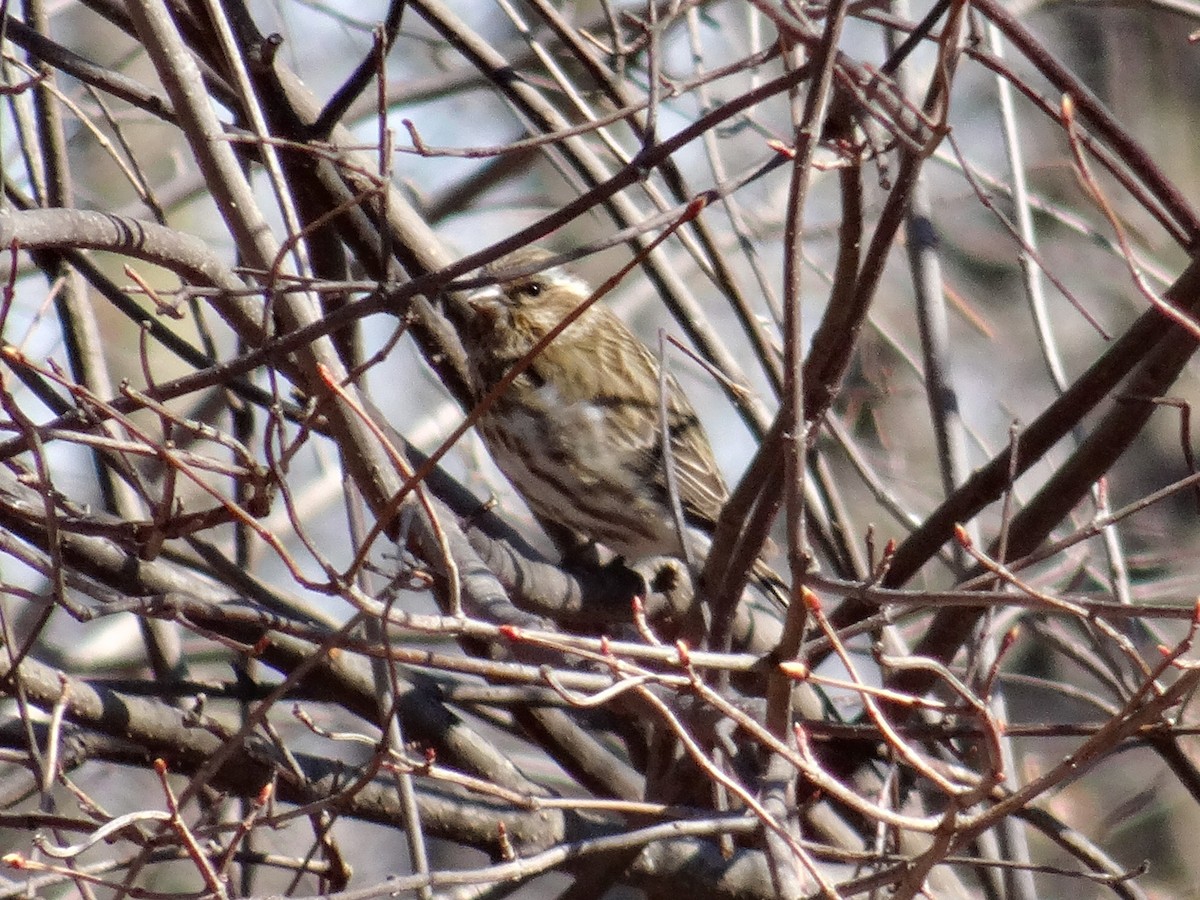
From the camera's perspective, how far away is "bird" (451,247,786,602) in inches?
207

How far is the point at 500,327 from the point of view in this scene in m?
5.50

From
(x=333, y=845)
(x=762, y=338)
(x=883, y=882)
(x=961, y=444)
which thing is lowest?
(x=883, y=882)

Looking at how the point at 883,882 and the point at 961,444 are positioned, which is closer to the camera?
the point at 883,882

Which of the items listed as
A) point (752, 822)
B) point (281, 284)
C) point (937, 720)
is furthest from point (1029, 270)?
point (281, 284)

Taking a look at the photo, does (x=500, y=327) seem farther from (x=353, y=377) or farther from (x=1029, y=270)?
(x=353, y=377)

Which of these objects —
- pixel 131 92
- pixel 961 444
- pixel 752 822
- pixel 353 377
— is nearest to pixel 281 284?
pixel 353 377

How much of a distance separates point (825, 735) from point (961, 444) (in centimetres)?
131

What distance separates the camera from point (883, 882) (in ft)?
8.35

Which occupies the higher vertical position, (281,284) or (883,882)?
(281,284)

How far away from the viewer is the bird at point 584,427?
207 inches

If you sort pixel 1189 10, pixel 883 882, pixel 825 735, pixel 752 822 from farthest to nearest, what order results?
pixel 1189 10, pixel 825 735, pixel 752 822, pixel 883 882

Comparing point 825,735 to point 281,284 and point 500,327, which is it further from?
point 500,327

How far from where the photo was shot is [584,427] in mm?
5605

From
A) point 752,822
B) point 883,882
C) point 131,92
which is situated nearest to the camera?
point 883,882
